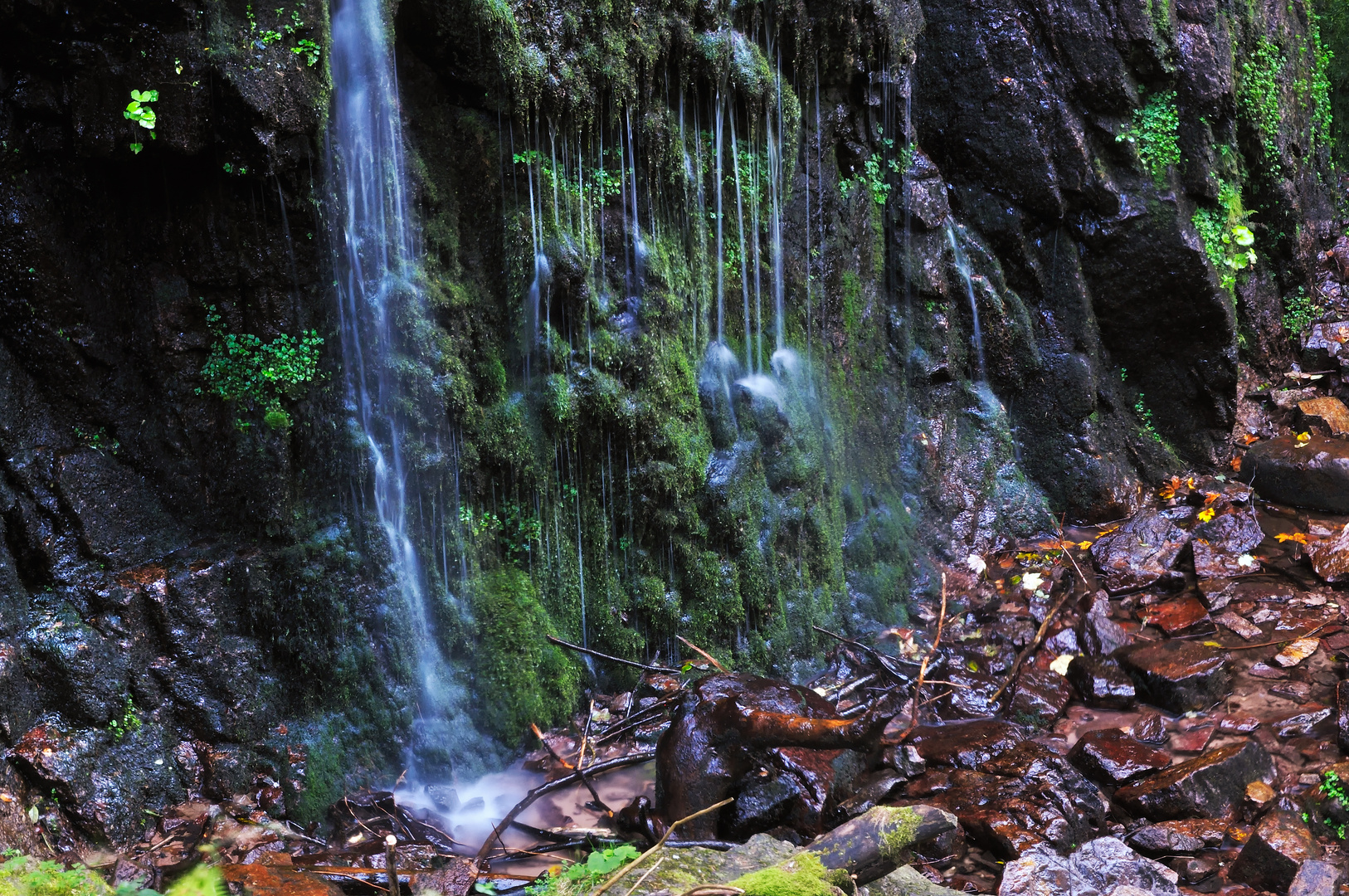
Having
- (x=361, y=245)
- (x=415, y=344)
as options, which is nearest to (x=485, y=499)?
(x=415, y=344)

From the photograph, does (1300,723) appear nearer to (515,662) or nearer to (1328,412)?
(515,662)

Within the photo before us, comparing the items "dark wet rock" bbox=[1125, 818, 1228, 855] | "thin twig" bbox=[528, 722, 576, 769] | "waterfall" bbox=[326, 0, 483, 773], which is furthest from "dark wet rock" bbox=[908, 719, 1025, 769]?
"waterfall" bbox=[326, 0, 483, 773]

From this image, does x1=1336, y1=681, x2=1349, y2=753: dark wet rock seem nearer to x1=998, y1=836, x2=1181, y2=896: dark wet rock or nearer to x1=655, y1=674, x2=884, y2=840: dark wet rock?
x1=998, y1=836, x2=1181, y2=896: dark wet rock

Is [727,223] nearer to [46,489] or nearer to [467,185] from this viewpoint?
[467,185]

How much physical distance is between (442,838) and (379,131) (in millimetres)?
3805

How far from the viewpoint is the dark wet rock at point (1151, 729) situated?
5465 mm

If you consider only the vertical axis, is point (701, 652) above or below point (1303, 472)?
below

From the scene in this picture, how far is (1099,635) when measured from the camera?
6.47 metres

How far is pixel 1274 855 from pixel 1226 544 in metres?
4.59

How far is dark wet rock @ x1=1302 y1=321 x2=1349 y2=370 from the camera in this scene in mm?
10031

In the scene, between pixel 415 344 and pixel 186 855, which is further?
pixel 415 344

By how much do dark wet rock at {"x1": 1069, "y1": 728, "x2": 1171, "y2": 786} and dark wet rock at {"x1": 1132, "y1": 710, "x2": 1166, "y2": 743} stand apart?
0.51 feet

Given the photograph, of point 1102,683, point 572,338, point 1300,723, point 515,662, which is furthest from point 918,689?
point 572,338

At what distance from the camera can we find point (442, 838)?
460 centimetres
